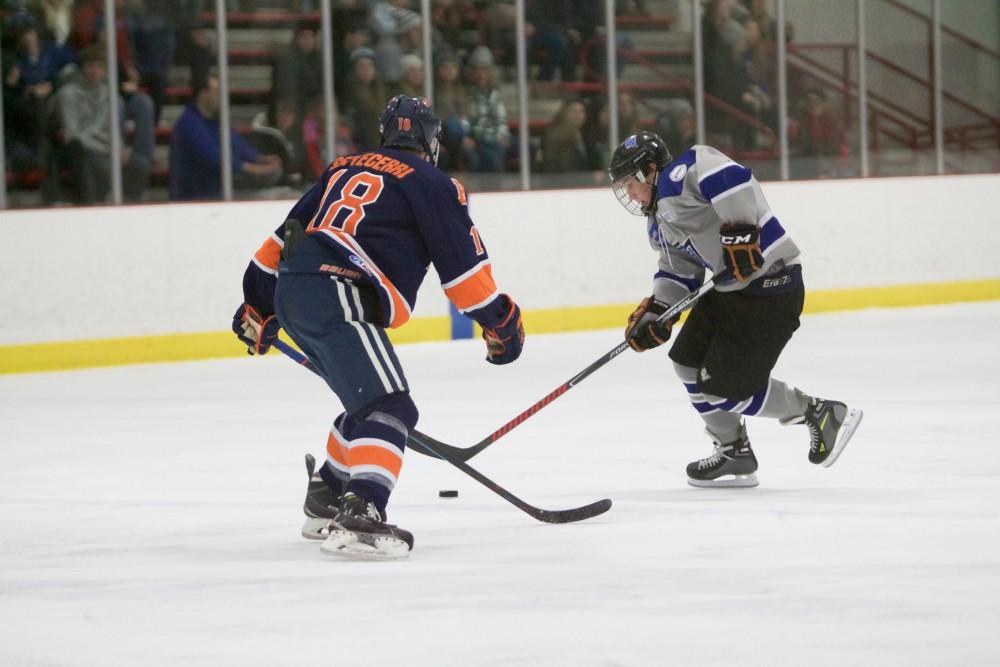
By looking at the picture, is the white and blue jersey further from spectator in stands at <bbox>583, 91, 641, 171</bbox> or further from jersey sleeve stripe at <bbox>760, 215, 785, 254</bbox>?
spectator in stands at <bbox>583, 91, 641, 171</bbox>

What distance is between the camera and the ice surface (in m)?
2.77

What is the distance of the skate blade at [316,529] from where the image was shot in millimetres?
3746

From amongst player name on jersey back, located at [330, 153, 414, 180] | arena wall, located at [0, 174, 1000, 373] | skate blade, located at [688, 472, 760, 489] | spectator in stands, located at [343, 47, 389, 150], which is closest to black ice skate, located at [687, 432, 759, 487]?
skate blade, located at [688, 472, 760, 489]

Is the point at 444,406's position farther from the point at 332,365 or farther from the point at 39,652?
the point at 39,652

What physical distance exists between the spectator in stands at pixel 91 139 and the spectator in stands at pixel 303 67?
1004 millimetres

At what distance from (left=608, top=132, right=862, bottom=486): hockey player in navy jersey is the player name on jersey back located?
0.79 m

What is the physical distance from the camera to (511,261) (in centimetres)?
909

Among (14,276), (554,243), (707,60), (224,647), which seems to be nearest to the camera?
(224,647)

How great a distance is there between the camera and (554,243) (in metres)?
9.26

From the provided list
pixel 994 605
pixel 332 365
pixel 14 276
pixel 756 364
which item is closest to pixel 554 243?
pixel 14 276

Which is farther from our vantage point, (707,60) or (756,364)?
(707,60)

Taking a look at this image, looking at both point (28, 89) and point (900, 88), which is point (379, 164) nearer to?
point (28, 89)

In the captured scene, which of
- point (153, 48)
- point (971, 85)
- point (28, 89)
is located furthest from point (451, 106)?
point (971, 85)

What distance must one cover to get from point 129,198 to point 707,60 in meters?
3.84
